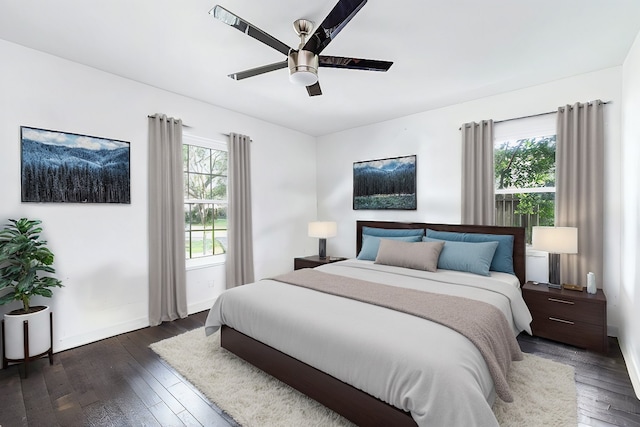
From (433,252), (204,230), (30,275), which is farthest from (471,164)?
(30,275)

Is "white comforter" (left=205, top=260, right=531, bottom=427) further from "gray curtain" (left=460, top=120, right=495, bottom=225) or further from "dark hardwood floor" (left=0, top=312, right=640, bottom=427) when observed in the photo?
"gray curtain" (left=460, top=120, right=495, bottom=225)

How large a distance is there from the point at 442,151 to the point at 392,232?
131cm

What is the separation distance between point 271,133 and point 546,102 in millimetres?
3648

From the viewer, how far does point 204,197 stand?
13.4 ft

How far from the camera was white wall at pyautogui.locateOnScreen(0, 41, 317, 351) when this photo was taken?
2.57 meters

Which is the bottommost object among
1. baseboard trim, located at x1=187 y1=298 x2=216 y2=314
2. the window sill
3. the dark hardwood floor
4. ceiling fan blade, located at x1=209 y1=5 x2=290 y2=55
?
the dark hardwood floor

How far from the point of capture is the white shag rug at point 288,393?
1.84 metres

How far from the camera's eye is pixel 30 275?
236 cm

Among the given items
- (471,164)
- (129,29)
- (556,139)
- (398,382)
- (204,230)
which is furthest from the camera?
(204,230)

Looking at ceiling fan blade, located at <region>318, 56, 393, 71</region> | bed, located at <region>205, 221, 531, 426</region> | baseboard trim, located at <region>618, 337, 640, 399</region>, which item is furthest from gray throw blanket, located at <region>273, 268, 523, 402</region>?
ceiling fan blade, located at <region>318, 56, 393, 71</region>

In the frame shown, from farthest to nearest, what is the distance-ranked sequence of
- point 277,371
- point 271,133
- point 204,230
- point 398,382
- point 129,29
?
point 271,133 < point 204,230 < point 129,29 < point 277,371 < point 398,382

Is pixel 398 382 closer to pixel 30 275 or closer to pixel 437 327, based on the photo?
pixel 437 327

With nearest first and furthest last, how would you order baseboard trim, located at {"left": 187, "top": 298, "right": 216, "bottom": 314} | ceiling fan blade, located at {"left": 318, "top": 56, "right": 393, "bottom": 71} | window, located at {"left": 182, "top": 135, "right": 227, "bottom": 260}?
ceiling fan blade, located at {"left": 318, "top": 56, "right": 393, "bottom": 71} → baseboard trim, located at {"left": 187, "top": 298, "right": 216, "bottom": 314} → window, located at {"left": 182, "top": 135, "right": 227, "bottom": 260}

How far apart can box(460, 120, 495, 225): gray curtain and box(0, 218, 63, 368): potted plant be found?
436 cm
